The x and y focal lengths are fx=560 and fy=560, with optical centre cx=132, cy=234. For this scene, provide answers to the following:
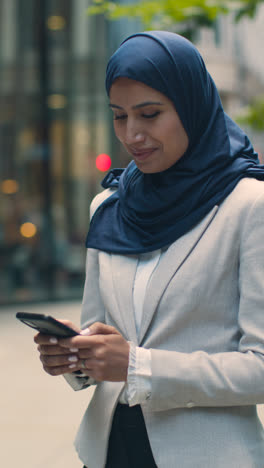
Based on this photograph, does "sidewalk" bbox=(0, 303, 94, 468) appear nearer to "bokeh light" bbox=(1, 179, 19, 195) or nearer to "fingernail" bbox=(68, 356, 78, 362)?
"fingernail" bbox=(68, 356, 78, 362)

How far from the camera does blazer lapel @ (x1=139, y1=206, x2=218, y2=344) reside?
1368mm

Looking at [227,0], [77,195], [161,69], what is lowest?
[77,195]

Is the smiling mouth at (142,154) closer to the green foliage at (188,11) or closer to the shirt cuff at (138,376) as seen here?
the shirt cuff at (138,376)

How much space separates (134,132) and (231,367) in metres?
0.60

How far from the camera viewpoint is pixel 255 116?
6082 mm

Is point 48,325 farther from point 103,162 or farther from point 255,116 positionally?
point 103,162

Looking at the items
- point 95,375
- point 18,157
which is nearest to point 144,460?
point 95,375

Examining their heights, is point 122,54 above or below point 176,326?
above

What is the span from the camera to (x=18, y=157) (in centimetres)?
886

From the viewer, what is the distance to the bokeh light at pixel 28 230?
882 centimetres

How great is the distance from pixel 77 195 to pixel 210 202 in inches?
311

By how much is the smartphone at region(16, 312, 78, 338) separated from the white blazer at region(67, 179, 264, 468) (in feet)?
0.68

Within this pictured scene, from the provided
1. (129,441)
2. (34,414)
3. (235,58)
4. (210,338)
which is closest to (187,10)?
(34,414)

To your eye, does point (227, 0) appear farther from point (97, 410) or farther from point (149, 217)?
point (97, 410)
